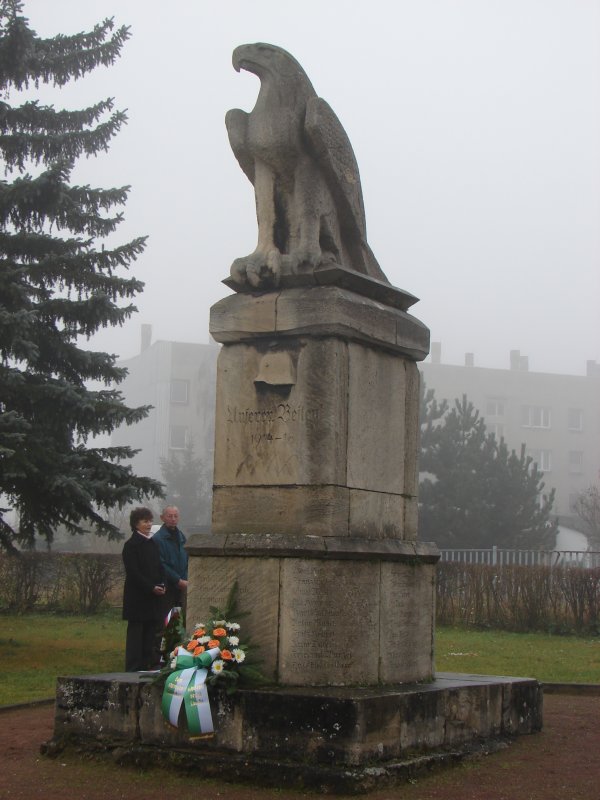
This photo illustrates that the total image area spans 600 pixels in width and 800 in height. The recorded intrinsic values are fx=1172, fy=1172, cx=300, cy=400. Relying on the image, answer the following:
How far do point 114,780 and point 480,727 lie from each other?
8.13 ft

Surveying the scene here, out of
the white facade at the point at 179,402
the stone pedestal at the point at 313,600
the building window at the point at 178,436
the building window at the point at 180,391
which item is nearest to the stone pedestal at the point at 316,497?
the stone pedestal at the point at 313,600

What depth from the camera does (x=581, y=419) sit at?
242 feet

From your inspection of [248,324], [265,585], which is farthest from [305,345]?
[265,585]

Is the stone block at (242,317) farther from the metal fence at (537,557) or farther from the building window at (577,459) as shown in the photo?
the building window at (577,459)

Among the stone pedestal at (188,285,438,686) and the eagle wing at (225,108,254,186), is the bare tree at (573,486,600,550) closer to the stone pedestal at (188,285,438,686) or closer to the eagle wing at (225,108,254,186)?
the stone pedestal at (188,285,438,686)

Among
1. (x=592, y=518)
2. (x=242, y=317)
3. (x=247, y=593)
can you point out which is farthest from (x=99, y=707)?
(x=592, y=518)

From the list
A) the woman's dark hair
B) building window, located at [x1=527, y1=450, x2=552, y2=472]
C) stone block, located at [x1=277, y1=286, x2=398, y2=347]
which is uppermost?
building window, located at [x1=527, y1=450, x2=552, y2=472]

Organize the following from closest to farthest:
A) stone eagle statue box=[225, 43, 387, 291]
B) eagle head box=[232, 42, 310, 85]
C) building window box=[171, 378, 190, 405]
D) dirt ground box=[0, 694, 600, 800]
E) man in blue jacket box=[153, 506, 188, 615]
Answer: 1. dirt ground box=[0, 694, 600, 800]
2. stone eagle statue box=[225, 43, 387, 291]
3. eagle head box=[232, 42, 310, 85]
4. man in blue jacket box=[153, 506, 188, 615]
5. building window box=[171, 378, 190, 405]

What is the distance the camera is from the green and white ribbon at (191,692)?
22.5 feet

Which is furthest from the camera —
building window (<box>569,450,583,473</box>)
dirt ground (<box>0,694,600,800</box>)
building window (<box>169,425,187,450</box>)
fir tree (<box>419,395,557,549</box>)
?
building window (<box>569,450,583,473</box>)

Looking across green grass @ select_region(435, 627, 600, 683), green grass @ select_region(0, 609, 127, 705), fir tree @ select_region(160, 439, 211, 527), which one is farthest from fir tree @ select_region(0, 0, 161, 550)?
fir tree @ select_region(160, 439, 211, 527)

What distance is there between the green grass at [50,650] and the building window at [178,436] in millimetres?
50787

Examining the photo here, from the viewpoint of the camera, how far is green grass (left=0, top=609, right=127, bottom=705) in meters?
11.8

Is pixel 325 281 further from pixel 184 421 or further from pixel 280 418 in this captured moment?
pixel 184 421
